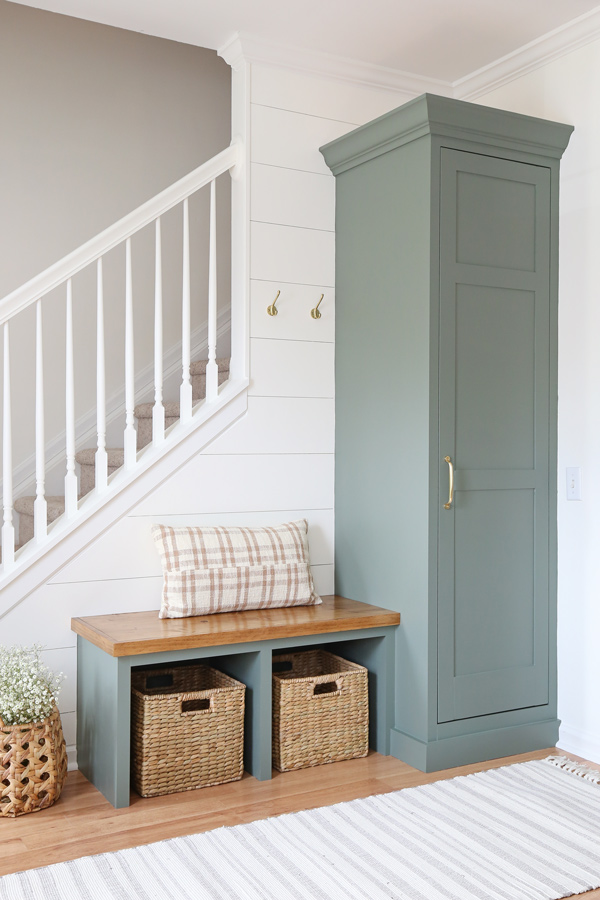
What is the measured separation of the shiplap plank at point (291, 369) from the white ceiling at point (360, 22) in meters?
1.14

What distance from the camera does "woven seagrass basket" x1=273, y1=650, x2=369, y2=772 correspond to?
289cm

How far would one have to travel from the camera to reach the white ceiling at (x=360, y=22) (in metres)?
2.97

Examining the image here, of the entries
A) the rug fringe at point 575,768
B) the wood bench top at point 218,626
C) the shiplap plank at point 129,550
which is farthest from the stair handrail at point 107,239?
the rug fringe at point 575,768

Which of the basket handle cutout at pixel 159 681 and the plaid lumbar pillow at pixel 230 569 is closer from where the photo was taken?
the plaid lumbar pillow at pixel 230 569

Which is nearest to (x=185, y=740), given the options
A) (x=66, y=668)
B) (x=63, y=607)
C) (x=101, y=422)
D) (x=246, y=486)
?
(x=66, y=668)

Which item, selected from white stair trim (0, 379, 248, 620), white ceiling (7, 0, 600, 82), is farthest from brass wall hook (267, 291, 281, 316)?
white ceiling (7, 0, 600, 82)

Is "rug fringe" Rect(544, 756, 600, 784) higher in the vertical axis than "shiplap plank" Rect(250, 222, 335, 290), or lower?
lower

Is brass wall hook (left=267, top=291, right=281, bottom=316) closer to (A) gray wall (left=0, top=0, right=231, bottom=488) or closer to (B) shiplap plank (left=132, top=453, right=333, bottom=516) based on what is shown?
(B) shiplap plank (left=132, top=453, right=333, bottom=516)

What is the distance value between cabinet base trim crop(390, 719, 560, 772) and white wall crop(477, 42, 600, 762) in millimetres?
106

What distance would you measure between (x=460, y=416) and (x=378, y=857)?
4.68 feet

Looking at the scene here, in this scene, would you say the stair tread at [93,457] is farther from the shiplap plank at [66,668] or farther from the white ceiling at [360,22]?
the white ceiling at [360,22]

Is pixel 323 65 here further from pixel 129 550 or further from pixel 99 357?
pixel 129 550

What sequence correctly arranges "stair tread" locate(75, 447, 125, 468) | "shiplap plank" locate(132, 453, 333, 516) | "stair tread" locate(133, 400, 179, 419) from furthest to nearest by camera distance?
"stair tread" locate(133, 400, 179, 419) → "stair tread" locate(75, 447, 125, 468) → "shiplap plank" locate(132, 453, 333, 516)

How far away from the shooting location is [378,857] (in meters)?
2.27
